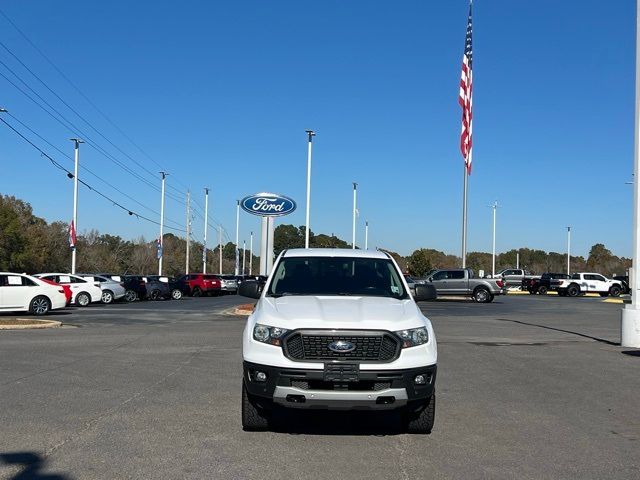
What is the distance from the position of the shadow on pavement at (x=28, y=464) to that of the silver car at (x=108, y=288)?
29826 mm

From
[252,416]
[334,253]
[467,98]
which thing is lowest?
[252,416]

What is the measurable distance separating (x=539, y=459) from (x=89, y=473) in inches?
155

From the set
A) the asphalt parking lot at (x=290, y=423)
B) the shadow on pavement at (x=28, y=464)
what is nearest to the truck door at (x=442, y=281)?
the asphalt parking lot at (x=290, y=423)

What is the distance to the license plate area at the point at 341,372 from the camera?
6.49 m

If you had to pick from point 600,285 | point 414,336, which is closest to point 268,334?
point 414,336

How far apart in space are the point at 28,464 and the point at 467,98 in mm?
33725

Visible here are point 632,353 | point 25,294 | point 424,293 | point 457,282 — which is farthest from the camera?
point 457,282

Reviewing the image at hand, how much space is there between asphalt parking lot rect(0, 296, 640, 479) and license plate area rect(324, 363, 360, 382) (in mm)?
697

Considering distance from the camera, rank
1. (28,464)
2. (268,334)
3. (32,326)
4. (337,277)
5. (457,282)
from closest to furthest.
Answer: (28,464) → (268,334) → (337,277) → (32,326) → (457,282)

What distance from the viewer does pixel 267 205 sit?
34.8 m

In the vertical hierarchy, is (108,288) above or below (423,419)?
below

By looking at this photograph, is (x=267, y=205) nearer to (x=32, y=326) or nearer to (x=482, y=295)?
(x=482, y=295)

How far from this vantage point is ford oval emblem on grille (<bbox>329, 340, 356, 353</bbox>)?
6570mm

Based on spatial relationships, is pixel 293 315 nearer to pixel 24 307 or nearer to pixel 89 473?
pixel 89 473
